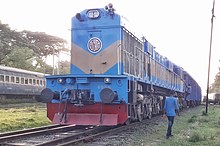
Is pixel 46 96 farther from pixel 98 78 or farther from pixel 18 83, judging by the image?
pixel 18 83

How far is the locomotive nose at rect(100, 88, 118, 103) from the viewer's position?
12.0m

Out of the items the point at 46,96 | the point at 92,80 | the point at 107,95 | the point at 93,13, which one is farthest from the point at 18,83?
the point at 107,95

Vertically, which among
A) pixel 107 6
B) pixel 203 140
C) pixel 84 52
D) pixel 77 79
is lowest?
pixel 203 140

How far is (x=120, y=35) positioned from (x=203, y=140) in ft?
16.0

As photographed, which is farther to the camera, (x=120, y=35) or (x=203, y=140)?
(x=120, y=35)

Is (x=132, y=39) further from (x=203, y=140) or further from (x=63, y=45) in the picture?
(x=63, y=45)

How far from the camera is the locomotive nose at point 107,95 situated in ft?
39.4

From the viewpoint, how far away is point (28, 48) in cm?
4775

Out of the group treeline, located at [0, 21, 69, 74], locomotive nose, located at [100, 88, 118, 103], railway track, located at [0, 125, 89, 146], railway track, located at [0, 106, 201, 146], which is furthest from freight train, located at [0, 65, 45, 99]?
locomotive nose, located at [100, 88, 118, 103]

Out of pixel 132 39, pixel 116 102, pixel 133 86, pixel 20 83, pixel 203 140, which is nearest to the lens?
pixel 203 140

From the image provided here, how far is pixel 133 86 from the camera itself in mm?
13195

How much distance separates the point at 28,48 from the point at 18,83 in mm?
12791

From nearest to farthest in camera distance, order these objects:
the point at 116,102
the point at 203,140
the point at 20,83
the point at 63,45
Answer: the point at 203,140 < the point at 116,102 < the point at 20,83 < the point at 63,45

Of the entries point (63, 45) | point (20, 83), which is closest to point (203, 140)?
point (20, 83)
